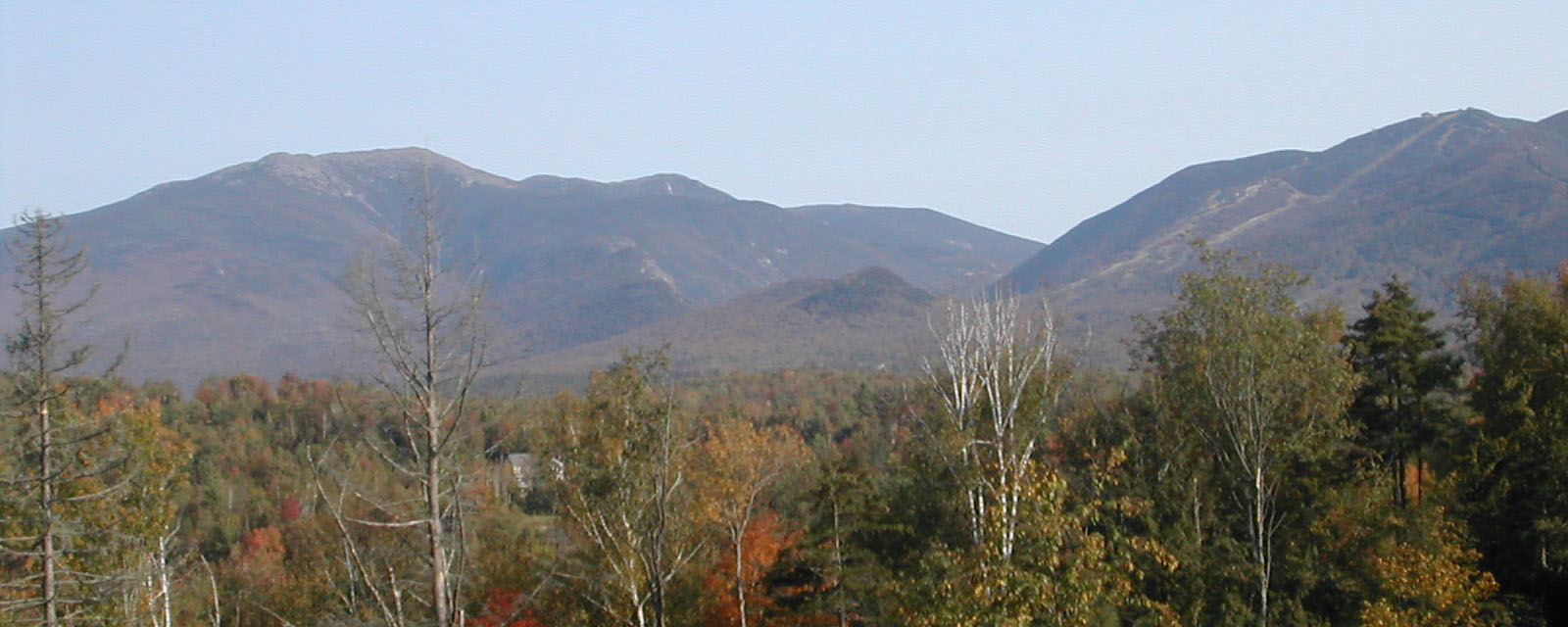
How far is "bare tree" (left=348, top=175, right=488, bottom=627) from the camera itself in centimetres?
1405

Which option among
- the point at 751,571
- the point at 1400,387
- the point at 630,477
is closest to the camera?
the point at 630,477

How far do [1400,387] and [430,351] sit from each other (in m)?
28.3

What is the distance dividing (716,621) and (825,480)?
6741mm

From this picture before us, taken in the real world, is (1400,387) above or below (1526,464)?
above

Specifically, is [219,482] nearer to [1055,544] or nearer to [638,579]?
[638,579]

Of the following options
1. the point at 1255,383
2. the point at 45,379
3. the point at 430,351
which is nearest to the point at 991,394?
the point at 1255,383

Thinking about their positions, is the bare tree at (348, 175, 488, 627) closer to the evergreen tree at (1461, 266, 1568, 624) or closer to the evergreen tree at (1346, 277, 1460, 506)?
the evergreen tree at (1461, 266, 1568, 624)

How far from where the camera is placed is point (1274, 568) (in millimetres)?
29297

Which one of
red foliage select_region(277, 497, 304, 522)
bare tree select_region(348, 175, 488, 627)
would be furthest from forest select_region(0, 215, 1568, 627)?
red foliage select_region(277, 497, 304, 522)

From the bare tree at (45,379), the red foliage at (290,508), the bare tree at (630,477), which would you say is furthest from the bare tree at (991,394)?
the red foliage at (290,508)

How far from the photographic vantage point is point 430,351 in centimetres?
1432

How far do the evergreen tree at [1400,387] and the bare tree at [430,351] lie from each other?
26.3 metres

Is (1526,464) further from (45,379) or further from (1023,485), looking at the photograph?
(45,379)

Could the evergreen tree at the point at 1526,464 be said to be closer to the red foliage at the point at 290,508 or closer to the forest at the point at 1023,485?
the forest at the point at 1023,485
